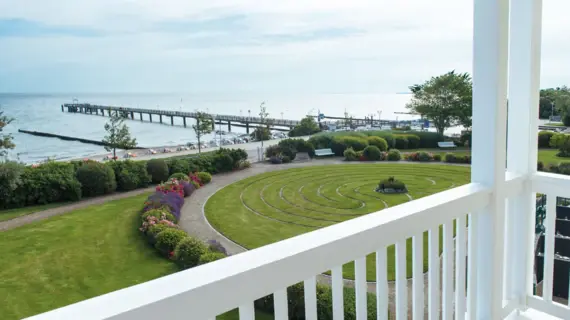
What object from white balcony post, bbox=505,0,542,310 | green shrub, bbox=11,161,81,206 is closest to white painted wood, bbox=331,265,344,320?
white balcony post, bbox=505,0,542,310

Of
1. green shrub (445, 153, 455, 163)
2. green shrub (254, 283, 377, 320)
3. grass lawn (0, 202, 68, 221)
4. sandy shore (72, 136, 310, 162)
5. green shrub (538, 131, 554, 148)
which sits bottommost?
green shrub (254, 283, 377, 320)

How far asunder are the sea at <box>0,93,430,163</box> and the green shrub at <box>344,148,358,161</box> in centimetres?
60

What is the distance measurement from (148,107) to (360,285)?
65.1 inches

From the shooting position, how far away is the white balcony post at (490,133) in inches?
49.3

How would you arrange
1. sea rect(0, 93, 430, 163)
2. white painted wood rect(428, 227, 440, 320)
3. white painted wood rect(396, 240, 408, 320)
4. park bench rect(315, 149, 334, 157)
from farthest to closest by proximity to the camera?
park bench rect(315, 149, 334, 157)
sea rect(0, 93, 430, 163)
white painted wood rect(428, 227, 440, 320)
white painted wood rect(396, 240, 408, 320)

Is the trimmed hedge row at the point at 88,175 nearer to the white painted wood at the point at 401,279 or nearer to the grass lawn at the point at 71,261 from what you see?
the grass lawn at the point at 71,261

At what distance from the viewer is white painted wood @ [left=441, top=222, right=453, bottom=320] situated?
1.17 m

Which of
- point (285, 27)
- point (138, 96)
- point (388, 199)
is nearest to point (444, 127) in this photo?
point (388, 199)

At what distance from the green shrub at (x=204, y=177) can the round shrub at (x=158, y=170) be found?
1.11 ft

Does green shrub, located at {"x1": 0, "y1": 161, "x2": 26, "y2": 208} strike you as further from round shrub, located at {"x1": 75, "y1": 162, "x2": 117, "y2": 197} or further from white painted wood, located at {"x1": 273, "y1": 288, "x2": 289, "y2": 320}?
white painted wood, located at {"x1": 273, "y1": 288, "x2": 289, "y2": 320}

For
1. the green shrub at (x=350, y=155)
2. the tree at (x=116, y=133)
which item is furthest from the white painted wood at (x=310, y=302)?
the green shrub at (x=350, y=155)

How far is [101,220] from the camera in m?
2.45

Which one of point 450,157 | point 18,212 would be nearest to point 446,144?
point 450,157

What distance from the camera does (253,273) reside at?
66 centimetres
